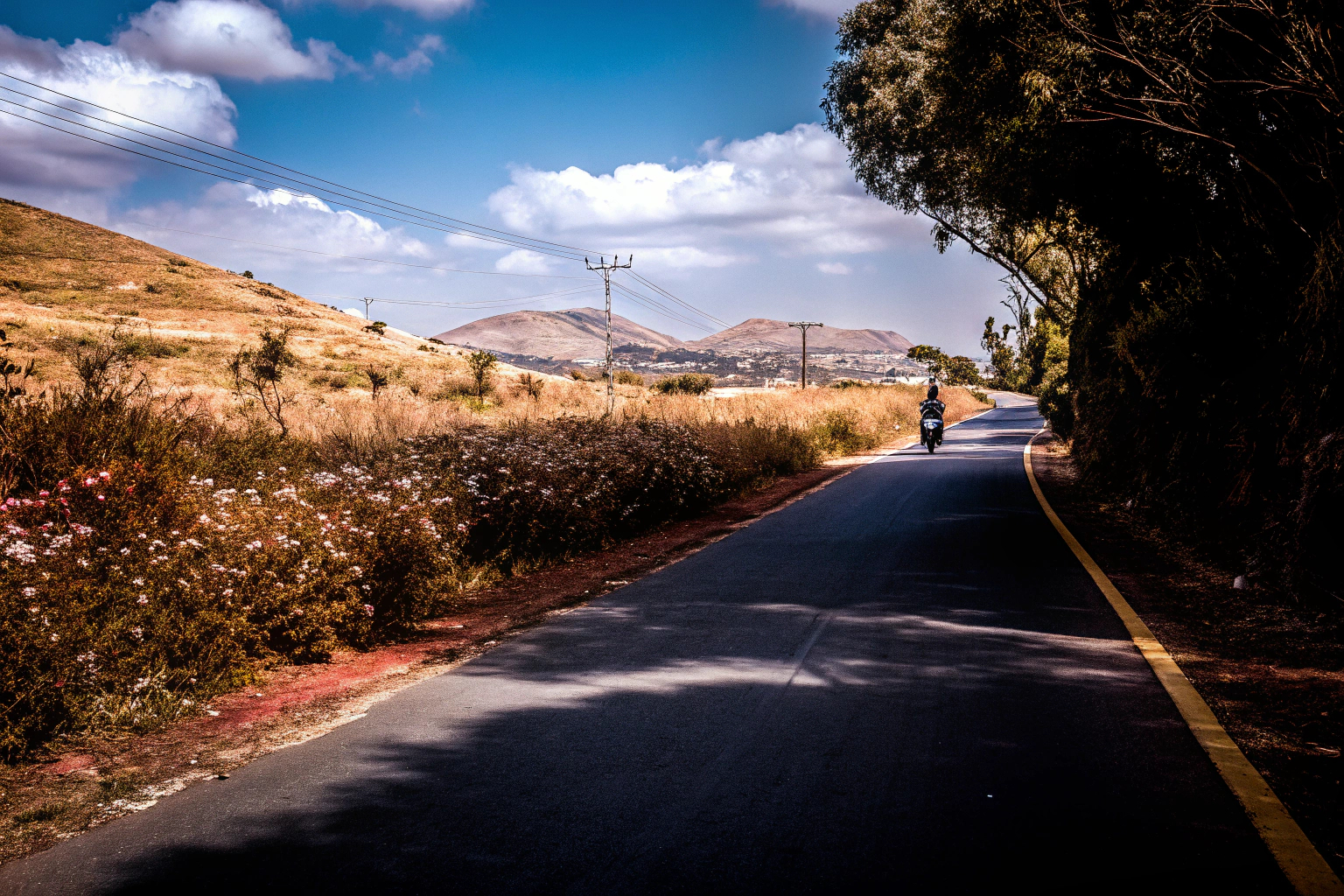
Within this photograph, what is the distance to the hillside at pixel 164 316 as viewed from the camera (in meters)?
46.6

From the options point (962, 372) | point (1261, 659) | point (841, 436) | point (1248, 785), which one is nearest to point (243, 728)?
point (1248, 785)

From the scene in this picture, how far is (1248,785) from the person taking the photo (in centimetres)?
376

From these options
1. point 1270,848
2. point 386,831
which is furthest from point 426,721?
point 1270,848

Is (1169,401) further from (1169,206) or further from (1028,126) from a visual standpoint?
(1028,126)

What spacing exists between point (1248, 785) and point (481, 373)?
46.7 meters

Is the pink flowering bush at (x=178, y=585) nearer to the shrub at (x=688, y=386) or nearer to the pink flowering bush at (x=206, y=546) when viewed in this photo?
the pink flowering bush at (x=206, y=546)

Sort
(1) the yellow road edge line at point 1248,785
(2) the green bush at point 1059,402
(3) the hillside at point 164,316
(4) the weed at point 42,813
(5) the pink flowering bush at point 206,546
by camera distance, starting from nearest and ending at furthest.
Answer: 1. (1) the yellow road edge line at point 1248,785
2. (4) the weed at point 42,813
3. (5) the pink flowering bush at point 206,546
4. (2) the green bush at point 1059,402
5. (3) the hillside at point 164,316

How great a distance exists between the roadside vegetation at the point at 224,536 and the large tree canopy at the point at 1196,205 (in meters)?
7.20

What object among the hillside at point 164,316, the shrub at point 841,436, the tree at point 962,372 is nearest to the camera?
the shrub at point 841,436

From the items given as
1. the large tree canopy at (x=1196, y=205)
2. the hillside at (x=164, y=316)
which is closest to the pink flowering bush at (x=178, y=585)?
the large tree canopy at (x=1196, y=205)

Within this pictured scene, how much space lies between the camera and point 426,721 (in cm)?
487

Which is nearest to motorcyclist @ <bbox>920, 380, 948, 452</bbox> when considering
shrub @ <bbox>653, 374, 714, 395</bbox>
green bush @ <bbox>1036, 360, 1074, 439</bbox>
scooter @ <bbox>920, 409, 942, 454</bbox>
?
scooter @ <bbox>920, 409, 942, 454</bbox>

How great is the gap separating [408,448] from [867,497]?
8.08 meters

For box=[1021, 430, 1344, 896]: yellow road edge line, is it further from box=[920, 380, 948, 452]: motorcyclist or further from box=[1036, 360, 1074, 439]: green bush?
box=[1036, 360, 1074, 439]: green bush
